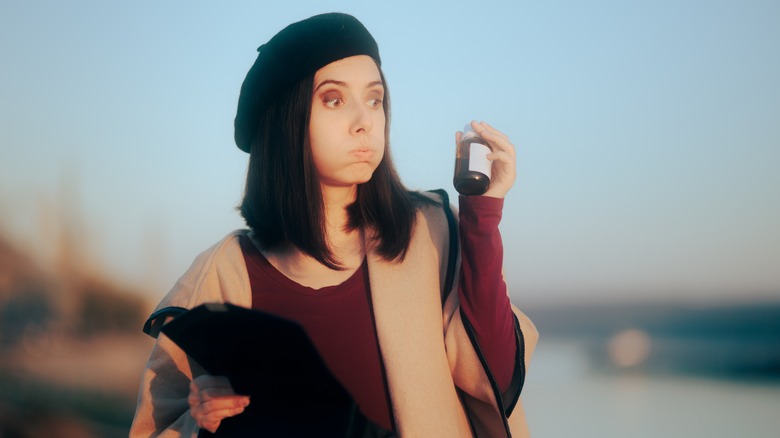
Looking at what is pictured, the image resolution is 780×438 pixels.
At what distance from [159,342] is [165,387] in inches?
3.4

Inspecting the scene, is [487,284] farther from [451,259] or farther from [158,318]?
[158,318]

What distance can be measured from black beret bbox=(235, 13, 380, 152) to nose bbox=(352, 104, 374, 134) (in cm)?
11

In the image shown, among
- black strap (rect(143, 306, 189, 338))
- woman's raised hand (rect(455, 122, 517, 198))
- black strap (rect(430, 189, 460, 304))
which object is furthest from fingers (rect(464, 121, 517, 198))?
black strap (rect(143, 306, 189, 338))

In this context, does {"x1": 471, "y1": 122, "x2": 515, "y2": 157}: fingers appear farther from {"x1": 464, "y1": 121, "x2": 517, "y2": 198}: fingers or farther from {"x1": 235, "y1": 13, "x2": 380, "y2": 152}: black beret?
{"x1": 235, "y1": 13, "x2": 380, "y2": 152}: black beret

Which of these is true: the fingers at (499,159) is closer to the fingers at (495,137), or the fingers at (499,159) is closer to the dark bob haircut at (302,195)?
the fingers at (495,137)

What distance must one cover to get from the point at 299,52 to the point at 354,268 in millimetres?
394

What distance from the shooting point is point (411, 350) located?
1.16 metres

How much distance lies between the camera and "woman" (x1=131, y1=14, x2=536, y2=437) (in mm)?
1136

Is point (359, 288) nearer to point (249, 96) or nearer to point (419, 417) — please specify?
point (419, 417)

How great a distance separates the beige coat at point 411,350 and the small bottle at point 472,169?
0.57ft

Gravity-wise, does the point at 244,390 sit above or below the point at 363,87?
below

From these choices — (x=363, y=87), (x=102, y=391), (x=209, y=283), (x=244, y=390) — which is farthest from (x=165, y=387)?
(x=102, y=391)

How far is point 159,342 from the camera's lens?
131cm

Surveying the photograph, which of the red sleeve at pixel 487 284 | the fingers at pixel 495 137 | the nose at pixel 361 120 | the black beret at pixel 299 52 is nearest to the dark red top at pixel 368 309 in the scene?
the red sleeve at pixel 487 284
